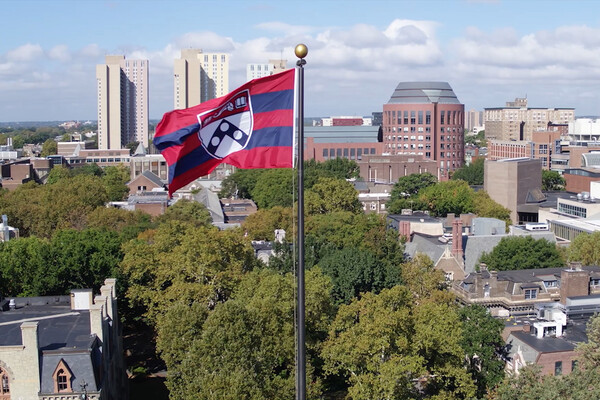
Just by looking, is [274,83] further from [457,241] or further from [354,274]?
[457,241]

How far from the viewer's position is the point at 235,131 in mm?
21047

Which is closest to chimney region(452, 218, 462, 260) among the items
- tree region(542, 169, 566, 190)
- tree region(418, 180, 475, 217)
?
tree region(418, 180, 475, 217)

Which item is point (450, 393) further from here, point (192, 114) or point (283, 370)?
point (192, 114)

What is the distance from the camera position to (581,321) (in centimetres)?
5234

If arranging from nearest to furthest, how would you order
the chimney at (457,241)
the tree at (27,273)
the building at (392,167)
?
the tree at (27,273)
the chimney at (457,241)
the building at (392,167)

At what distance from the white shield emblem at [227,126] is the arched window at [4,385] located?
64.9 ft

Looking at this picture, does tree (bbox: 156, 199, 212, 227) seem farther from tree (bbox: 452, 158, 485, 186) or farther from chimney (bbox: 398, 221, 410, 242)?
tree (bbox: 452, 158, 485, 186)

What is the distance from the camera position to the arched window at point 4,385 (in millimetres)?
35094

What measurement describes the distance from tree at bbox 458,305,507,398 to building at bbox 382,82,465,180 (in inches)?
5488

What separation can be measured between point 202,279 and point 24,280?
14735 millimetres

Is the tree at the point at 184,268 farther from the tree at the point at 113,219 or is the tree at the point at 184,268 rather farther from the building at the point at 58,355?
the tree at the point at 113,219

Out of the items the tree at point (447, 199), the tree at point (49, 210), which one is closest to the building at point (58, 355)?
the tree at point (49, 210)

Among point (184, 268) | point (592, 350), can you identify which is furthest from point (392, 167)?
point (592, 350)

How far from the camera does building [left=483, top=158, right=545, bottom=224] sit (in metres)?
112
